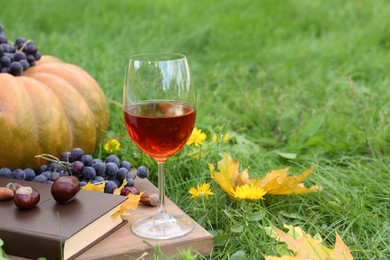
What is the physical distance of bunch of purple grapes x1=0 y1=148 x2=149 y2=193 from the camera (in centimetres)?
256

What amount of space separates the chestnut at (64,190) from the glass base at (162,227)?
25 cm

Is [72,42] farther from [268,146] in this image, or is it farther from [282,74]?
[268,146]

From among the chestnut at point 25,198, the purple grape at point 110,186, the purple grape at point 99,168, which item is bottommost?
the purple grape at point 110,186

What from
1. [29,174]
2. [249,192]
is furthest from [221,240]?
[29,174]

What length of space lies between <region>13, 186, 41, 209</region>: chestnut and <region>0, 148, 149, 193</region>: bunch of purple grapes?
43cm

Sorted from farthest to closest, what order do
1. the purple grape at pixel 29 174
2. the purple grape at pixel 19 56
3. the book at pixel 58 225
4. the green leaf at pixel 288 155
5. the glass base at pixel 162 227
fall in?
the green leaf at pixel 288 155
the purple grape at pixel 19 56
the purple grape at pixel 29 174
the glass base at pixel 162 227
the book at pixel 58 225

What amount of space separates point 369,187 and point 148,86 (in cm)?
125

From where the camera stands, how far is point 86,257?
2.01 meters

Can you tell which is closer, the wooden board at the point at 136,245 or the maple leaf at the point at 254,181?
A: the wooden board at the point at 136,245

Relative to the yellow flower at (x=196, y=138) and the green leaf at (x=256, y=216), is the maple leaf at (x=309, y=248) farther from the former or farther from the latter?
the yellow flower at (x=196, y=138)

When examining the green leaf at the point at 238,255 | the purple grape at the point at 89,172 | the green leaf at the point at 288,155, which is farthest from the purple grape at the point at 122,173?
the green leaf at the point at 288,155

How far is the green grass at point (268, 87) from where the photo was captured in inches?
99.4

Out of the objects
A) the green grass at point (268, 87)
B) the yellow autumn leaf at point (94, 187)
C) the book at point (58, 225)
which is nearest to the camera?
the book at point (58, 225)

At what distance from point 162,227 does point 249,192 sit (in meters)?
0.38
